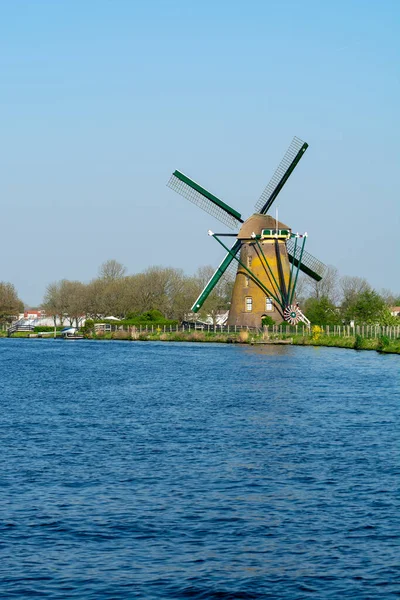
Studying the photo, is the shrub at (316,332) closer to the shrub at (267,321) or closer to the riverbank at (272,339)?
the riverbank at (272,339)

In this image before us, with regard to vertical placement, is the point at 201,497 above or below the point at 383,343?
below

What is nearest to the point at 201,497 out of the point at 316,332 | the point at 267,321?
the point at 316,332

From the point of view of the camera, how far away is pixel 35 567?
476 inches

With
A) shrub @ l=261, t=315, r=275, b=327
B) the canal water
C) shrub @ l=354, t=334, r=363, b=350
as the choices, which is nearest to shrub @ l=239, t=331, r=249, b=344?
shrub @ l=261, t=315, r=275, b=327

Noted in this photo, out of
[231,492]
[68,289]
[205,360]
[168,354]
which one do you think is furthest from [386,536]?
[68,289]

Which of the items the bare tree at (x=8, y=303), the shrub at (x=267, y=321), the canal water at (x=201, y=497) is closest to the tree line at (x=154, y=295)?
the bare tree at (x=8, y=303)

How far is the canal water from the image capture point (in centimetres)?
1171

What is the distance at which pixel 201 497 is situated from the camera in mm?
15984

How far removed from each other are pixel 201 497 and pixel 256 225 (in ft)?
219

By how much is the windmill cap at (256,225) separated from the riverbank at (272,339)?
8.31m

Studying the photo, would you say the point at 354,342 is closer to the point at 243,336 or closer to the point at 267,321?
the point at 243,336

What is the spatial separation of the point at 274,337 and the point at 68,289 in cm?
7253

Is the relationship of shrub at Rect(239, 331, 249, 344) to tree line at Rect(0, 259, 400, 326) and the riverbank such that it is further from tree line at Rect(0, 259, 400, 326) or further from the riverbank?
tree line at Rect(0, 259, 400, 326)

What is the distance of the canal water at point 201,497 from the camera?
11.7 m
